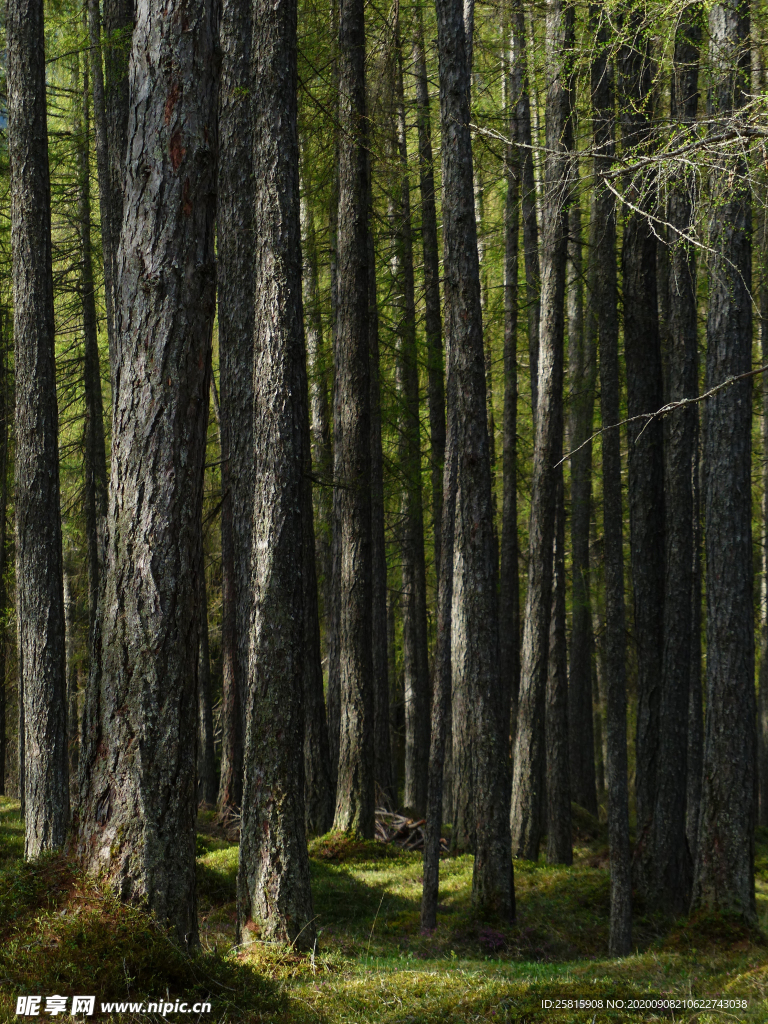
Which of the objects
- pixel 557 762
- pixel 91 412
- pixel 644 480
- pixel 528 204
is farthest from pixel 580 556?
pixel 91 412

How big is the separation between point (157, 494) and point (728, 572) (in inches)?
240

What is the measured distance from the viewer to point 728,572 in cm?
814

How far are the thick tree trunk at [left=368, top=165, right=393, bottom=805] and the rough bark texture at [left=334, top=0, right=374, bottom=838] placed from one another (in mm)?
1212

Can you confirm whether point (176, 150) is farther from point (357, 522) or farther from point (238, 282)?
point (357, 522)

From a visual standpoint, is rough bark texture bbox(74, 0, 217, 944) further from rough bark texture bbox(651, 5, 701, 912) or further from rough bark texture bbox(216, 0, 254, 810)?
rough bark texture bbox(651, 5, 701, 912)

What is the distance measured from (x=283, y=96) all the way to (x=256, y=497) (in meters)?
3.64

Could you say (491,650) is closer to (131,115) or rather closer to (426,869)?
(426,869)

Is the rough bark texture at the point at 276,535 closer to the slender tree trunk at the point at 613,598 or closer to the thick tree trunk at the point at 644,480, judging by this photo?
the slender tree trunk at the point at 613,598

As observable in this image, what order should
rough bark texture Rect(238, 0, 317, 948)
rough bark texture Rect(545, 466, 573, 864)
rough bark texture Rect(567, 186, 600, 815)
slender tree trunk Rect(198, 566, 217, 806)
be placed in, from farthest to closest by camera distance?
1. slender tree trunk Rect(198, 566, 217, 806)
2. rough bark texture Rect(567, 186, 600, 815)
3. rough bark texture Rect(545, 466, 573, 864)
4. rough bark texture Rect(238, 0, 317, 948)

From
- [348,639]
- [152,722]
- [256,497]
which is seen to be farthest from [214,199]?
[348,639]

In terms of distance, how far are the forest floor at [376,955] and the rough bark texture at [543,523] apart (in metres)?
1.13

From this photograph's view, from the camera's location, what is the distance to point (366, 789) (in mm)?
11219

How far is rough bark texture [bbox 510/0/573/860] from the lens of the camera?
11070 millimetres

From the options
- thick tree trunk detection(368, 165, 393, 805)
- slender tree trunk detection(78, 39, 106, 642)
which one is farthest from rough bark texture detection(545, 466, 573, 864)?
slender tree trunk detection(78, 39, 106, 642)
